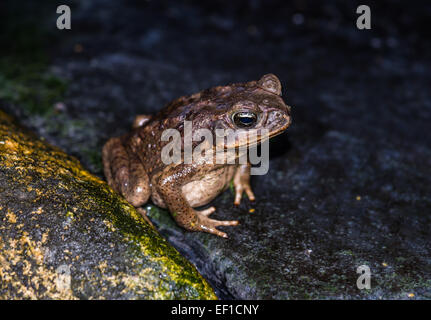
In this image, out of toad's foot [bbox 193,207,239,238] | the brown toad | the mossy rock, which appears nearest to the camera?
the mossy rock

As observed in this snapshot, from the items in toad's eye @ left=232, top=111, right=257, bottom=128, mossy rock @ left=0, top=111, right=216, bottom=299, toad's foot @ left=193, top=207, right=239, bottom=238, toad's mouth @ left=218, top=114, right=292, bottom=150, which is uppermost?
toad's eye @ left=232, top=111, right=257, bottom=128

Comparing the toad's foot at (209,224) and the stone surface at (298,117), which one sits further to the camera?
the toad's foot at (209,224)

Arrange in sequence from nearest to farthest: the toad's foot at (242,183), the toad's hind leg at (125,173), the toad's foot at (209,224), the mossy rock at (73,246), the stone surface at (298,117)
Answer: the mossy rock at (73,246) < the stone surface at (298,117) < the toad's foot at (209,224) < the toad's hind leg at (125,173) < the toad's foot at (242,183)

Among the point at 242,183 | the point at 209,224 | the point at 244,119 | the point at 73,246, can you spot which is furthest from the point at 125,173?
the point at 244,119

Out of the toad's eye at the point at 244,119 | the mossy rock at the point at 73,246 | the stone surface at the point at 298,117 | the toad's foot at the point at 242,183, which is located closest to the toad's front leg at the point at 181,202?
the stone surface at the point at 298,117

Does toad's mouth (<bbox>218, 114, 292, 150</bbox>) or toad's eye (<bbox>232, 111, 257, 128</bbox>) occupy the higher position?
toad's eye (<bbox>232, 111, 257, 128</bbox>)

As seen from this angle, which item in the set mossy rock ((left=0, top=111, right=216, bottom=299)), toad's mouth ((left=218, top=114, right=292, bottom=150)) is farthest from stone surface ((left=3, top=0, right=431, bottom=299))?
toad's mouth ((left=218, top=114, right=292, bottom=150))

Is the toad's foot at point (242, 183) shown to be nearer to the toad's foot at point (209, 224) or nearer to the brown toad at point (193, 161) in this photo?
the brown toad at point (193, 161)

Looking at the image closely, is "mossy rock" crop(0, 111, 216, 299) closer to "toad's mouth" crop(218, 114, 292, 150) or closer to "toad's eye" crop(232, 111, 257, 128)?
"toad's mouth" crop(218, 114, 292, 150)
